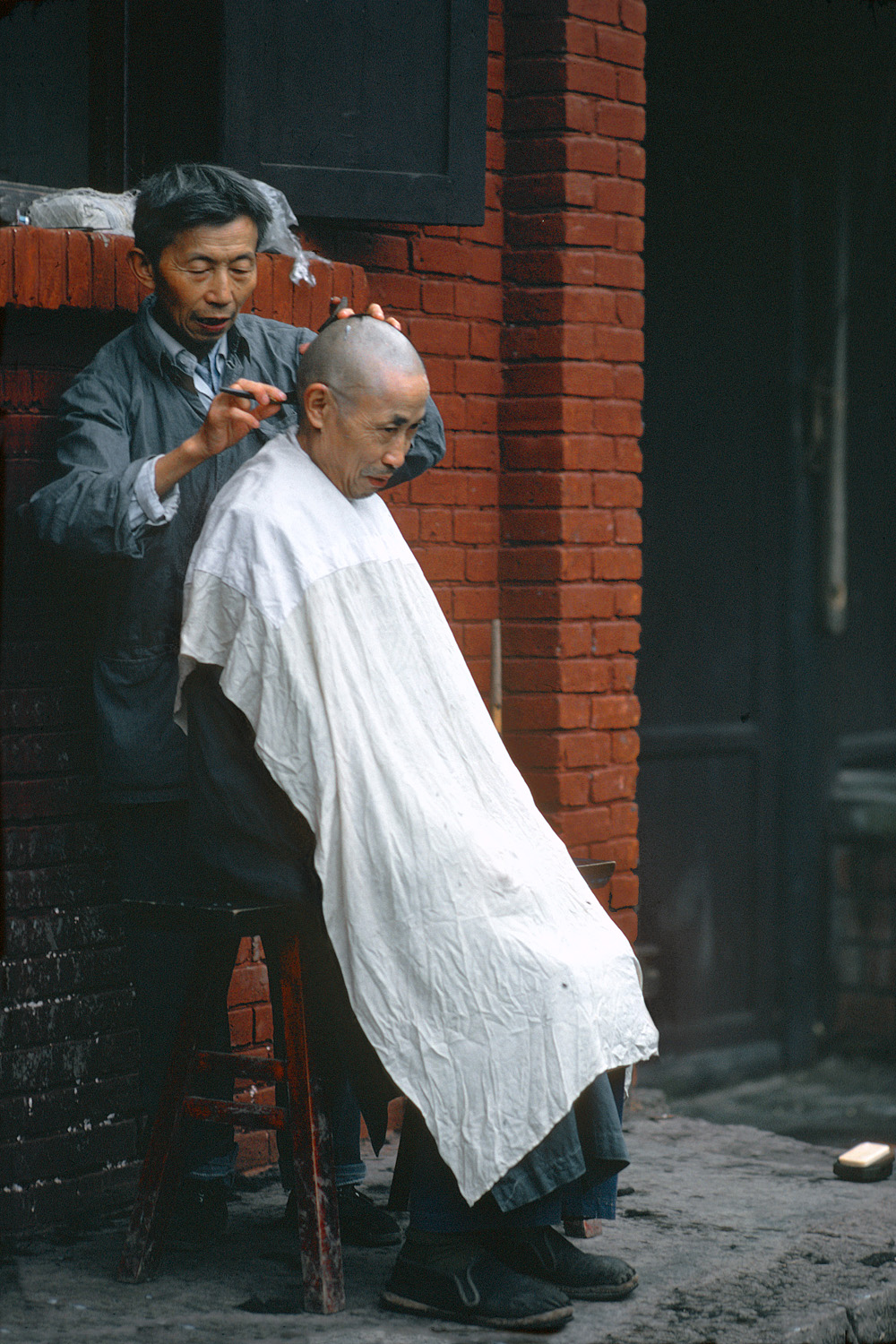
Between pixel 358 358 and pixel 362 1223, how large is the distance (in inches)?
65.8

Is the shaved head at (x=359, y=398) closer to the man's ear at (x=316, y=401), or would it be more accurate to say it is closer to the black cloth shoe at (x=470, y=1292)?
the man's ear at (x=316, y=401)

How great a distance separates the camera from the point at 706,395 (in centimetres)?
593

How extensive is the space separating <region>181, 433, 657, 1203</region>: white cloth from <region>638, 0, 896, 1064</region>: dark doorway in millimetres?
2676

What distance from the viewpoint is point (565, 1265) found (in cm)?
335

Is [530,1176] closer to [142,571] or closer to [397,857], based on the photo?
[397,857]

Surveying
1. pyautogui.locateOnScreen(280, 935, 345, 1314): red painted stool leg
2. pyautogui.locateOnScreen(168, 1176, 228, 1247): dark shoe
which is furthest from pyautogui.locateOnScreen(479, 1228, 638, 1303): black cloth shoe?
pyautogui.locateOnScreen(168, 1176, 228, 1247): dark shoe

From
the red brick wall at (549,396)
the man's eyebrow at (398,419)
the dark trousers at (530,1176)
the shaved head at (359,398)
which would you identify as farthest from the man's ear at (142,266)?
the dark trousers at (530,1176)

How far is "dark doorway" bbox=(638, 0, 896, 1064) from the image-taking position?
19.1ft

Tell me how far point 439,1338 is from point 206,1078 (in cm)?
73

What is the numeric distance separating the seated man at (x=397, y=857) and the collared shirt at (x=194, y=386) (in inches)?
3.4

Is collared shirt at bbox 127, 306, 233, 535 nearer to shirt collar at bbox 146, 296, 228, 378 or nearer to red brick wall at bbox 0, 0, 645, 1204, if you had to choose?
shirt collar at bbox 146, 296, 228, 378

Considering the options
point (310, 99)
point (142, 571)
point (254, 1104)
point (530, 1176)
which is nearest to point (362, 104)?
point (310, 99)

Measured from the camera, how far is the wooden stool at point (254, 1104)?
3174 mm

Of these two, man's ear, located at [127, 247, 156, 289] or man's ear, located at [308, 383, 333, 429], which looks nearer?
man's ear, located at [308, 383, 333, 429]
